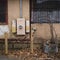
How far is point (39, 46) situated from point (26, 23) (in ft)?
3.74

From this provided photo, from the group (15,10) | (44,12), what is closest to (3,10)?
(15,10)

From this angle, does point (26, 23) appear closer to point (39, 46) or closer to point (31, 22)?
point (31, 22)

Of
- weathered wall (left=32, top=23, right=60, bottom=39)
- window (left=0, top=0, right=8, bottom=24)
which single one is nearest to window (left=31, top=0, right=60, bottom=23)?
weathered wall (left=32, top=23, right=60, bottom=39)

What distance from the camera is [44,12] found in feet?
43.3

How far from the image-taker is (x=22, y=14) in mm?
13023

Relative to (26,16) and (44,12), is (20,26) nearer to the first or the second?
(26,16)

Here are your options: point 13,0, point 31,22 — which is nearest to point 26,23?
point 31,22

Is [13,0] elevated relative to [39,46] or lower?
elevated

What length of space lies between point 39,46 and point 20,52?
Answer: 3.26 feet

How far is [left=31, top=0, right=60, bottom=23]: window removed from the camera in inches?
518

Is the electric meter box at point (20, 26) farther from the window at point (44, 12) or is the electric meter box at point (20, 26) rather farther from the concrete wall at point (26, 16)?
the window at point (44, 12)

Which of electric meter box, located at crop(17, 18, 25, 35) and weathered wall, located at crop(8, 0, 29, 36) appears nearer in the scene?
electric meter box, located at crop(17, 18, 25, 35)

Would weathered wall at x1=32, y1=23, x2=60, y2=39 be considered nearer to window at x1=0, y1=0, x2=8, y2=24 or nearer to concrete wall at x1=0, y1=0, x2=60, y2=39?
concrete wall at x1=0, y1=0, x2=60, y2=39

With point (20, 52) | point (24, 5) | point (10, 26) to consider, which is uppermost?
point (24, 5)
